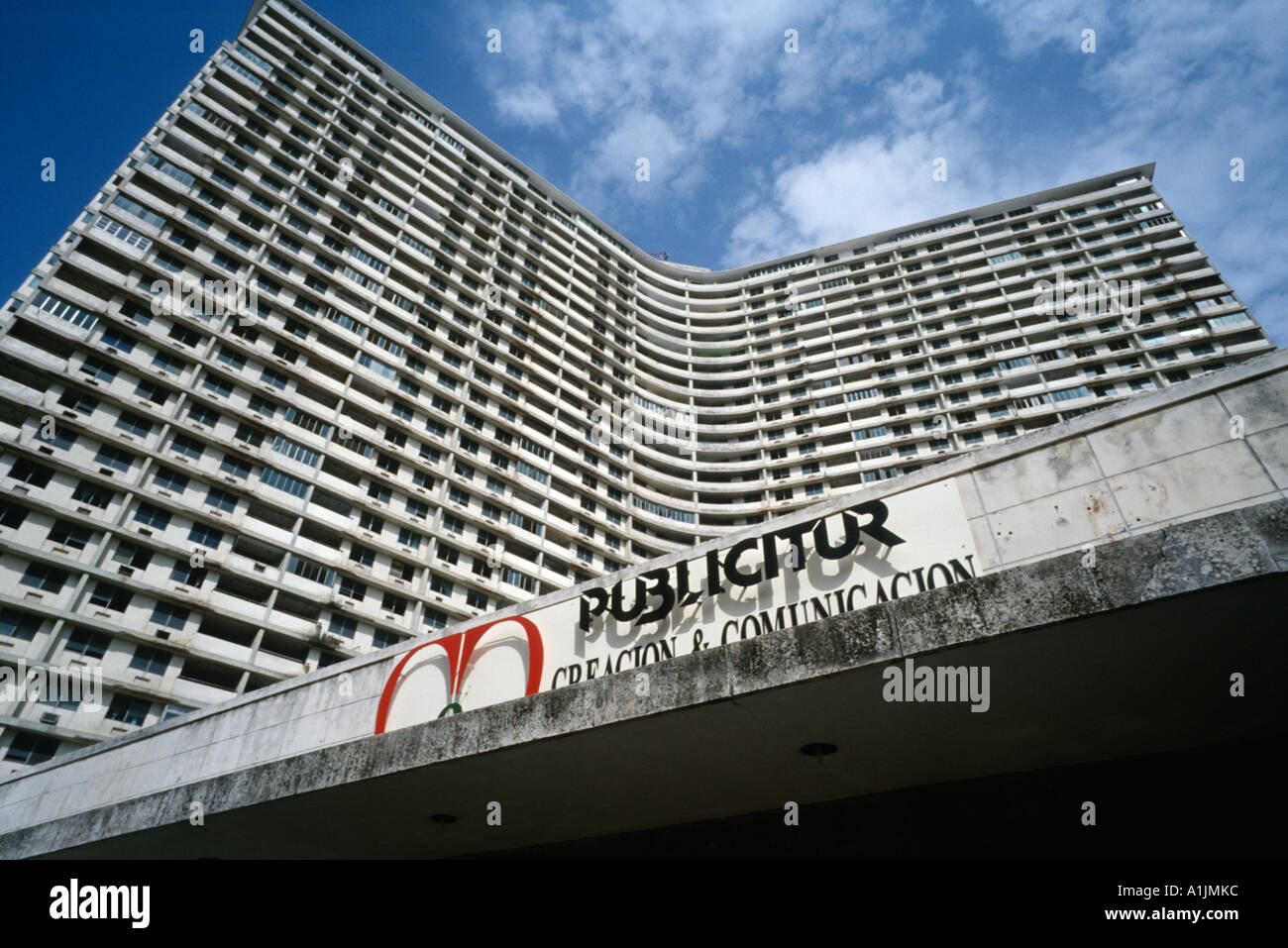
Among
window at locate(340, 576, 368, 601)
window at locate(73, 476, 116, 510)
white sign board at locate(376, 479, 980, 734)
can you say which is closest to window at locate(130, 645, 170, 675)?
window at locate(73, 476, 116, 510)

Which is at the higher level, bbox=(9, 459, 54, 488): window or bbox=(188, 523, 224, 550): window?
bbox=(9, 459, 54, 488): window

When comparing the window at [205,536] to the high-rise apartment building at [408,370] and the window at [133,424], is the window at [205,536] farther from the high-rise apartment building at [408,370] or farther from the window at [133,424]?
the window at [133,424]

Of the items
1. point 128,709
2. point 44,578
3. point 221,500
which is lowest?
point 128,709

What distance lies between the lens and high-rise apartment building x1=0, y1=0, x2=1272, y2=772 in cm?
3362

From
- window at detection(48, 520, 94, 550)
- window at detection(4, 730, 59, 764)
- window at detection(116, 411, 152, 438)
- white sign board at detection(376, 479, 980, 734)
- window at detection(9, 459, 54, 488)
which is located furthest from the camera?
window at detection(116, 411, 152, 438)

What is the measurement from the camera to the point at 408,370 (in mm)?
48531

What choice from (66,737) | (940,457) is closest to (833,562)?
(66,737)

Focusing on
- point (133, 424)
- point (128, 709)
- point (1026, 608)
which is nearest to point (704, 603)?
point (1026, 608)

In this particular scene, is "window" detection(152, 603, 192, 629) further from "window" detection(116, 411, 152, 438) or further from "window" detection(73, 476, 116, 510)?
"window" detection(116, 411, 152, 438)

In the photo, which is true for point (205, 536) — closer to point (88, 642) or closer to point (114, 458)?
point (114, 458)

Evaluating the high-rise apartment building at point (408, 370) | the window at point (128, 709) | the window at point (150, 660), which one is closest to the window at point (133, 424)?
the high-rise apartment building at point (408, 370)

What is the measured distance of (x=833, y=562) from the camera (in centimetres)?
831

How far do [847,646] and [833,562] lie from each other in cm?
410

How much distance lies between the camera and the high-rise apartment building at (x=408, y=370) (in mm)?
33625
